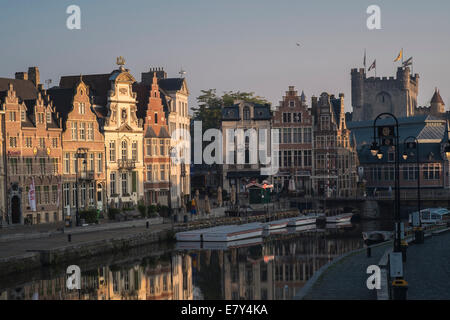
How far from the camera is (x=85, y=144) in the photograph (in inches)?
2721

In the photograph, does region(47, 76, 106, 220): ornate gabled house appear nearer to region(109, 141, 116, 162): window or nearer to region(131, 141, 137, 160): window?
region(109, 141, 116, 162): window

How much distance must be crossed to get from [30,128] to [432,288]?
128 ft

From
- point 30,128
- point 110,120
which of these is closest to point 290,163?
point 110,120

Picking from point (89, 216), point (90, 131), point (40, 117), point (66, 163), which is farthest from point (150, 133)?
point (89, 216)

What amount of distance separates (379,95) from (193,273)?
102997 mm

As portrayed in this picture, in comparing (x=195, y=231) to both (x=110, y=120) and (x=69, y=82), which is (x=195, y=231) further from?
(x=69, y=82)

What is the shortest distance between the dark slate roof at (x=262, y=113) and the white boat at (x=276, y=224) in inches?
852

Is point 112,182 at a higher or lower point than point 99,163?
lower

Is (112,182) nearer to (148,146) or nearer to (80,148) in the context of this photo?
(80,148)

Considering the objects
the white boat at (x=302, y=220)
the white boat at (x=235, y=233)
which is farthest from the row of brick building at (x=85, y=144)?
the white boat at (x=302, y=220)

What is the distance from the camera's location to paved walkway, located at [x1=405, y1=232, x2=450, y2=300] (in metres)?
30.9

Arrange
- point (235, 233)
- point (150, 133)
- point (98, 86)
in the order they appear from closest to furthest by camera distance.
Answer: point (235, 233) < point (98, 86) < point (150, 133)

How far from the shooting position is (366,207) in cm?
8762

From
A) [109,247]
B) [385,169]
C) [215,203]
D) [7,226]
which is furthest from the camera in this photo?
[385,169]
